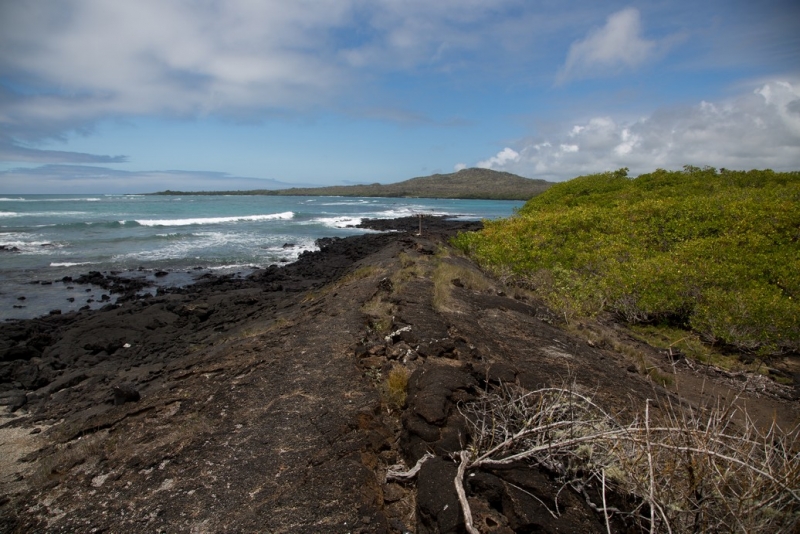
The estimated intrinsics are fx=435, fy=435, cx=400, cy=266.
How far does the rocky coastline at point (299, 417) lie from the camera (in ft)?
10.3

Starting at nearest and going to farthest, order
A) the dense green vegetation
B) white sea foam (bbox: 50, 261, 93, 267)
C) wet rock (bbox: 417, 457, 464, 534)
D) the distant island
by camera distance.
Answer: wet rock (bbox: 417, 457, 464, 534) < the dense green vegetation < white sea foam (bbox: 50, 261, 93, 267) < the distant island

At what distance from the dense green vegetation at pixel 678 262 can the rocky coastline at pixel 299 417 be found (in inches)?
63.2

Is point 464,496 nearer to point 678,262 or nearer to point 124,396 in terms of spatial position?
point 124,396

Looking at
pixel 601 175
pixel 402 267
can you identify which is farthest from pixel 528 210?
pixel 402 267

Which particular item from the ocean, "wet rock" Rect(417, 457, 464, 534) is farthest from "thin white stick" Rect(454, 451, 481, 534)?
the ocean

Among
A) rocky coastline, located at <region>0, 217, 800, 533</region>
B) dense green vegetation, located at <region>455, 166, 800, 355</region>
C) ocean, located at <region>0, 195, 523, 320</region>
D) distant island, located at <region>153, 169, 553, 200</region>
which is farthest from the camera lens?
distant island, located at <region>153, 169, 553, 200</region>

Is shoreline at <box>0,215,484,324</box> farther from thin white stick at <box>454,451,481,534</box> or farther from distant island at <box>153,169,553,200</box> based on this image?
distant island at <box>153,169,553,200</box>

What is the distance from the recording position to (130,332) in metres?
9.80

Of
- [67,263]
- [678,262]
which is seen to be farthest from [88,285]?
[678,262]

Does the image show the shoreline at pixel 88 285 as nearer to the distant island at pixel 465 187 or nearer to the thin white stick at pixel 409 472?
the thin white stick at pixel 409 472

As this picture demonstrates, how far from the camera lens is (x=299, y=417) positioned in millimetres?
4395

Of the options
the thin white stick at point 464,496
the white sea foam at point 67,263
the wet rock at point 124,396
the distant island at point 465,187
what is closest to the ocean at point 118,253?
the white sea foam at point 67,263

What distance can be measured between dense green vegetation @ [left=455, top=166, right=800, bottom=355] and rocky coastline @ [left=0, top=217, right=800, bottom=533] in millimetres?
1606

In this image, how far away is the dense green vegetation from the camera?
28.2ft
